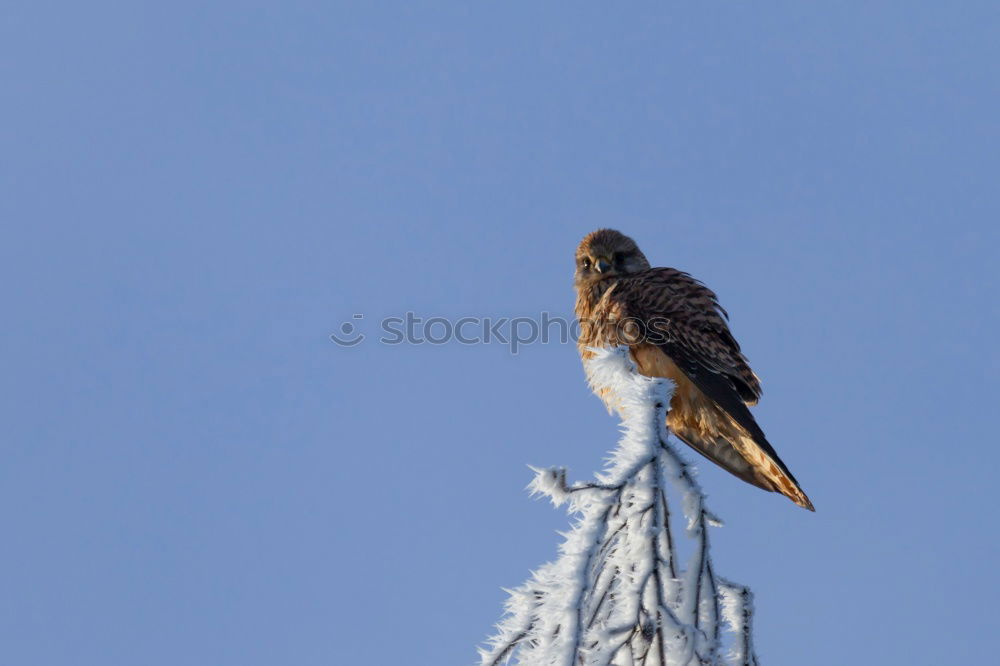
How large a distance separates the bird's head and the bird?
0.26m

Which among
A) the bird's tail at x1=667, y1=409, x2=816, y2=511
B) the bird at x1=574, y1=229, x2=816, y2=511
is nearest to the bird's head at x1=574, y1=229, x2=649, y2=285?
the bird at x1=574, y1=229, x2=816, y2=511

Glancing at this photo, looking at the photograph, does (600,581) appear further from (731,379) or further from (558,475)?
(731,379)

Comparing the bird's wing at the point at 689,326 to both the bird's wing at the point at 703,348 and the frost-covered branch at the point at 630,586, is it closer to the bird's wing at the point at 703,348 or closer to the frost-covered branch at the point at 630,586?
the bird's wing at the point at 703,348

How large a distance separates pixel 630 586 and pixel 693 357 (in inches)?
92.2

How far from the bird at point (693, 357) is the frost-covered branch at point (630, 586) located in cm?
185

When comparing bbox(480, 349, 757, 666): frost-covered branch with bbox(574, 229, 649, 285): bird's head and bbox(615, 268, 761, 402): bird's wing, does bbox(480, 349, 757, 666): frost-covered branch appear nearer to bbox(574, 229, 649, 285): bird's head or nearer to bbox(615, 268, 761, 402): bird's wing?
bbox(615, 268, 761, 402): bird's wing

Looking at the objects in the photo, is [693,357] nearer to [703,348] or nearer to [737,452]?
[703,348]

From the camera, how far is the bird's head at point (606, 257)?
4.66 m

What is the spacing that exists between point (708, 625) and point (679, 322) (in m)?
2.38

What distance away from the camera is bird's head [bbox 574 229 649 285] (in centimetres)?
466

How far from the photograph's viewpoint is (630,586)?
1.74 m

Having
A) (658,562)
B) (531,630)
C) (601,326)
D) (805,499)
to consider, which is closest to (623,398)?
(658,562)

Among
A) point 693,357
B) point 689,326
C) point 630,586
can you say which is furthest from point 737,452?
point 630,586

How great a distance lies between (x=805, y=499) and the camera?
362 cm
